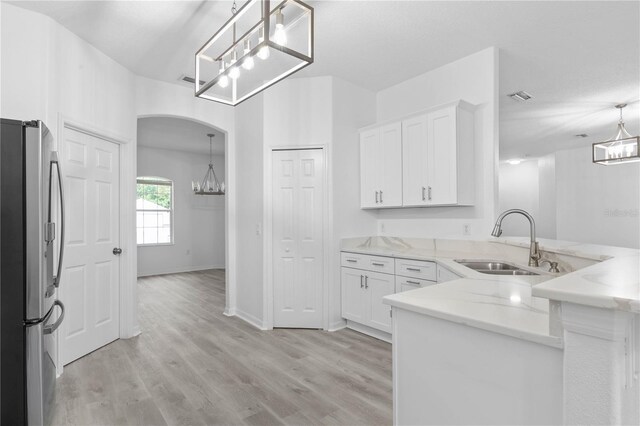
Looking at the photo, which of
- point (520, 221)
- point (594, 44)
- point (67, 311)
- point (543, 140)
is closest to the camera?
point (67, 311)

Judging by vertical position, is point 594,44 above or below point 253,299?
above

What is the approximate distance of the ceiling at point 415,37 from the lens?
2613 millimetres

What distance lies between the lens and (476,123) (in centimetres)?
329

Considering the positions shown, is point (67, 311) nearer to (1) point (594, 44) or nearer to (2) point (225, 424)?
(2) point (225, 424)

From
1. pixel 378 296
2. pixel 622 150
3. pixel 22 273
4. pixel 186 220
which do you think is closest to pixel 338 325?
pixel 378 296

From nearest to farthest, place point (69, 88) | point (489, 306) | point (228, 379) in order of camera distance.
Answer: point (489, 306), point (228, 379), point (69, 88)

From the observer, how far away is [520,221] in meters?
9.16

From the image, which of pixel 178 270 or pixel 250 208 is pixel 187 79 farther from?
pixel 178 270

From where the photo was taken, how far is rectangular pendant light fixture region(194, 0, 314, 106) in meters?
1.87

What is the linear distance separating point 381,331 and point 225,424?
1.82 meters

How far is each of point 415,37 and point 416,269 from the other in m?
2.16

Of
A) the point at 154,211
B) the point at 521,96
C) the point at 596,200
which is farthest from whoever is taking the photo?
the point at 154,211

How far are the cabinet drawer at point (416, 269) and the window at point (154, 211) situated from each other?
6.14 meters

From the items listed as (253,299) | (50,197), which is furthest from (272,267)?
(50,197)
